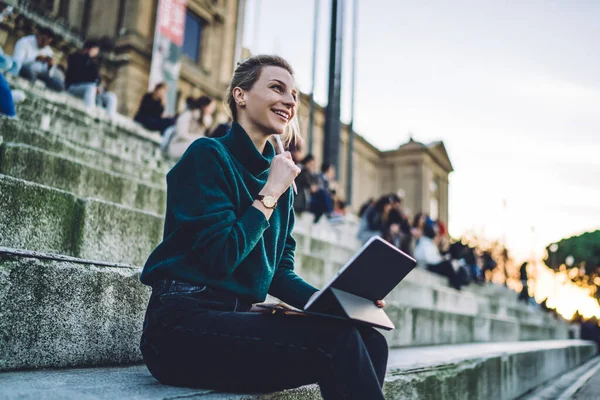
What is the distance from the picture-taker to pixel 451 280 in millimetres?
10555

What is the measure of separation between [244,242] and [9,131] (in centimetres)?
327

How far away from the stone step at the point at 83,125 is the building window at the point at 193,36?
1434 centimetres

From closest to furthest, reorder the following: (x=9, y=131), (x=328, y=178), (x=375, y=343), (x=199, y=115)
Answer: (x=375, y=343), (x=9, y=131), (x=199, y=115), (x=328, y=178)

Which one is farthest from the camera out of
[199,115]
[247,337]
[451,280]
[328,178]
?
[451,280]

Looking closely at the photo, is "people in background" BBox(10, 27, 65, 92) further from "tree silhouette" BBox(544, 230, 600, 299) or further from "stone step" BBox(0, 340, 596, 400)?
"tree silhouette" BBox(544, 230, 600, 299)

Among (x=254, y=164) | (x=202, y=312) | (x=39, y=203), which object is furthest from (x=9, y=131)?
(x=202, y=312)

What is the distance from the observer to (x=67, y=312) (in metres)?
2.14

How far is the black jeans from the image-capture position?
1617 millimetres

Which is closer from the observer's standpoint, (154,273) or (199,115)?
(154,273)

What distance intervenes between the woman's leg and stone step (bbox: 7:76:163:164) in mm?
4757

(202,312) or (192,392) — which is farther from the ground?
(202,312)

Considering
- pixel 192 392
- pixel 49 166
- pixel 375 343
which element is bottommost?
pixel 192 392

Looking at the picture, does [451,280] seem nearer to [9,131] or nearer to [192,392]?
[9,131]

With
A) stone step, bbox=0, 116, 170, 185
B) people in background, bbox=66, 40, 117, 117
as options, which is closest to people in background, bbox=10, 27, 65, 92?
people in background, bbox=66, 40, 117, 117
